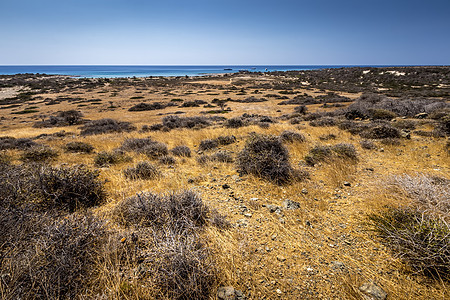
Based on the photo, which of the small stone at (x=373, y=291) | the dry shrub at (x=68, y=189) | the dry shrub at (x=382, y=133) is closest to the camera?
the small stone at (x=373, y=291)

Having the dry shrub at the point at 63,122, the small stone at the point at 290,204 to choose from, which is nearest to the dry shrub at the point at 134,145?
the small stone at the point at 290,204

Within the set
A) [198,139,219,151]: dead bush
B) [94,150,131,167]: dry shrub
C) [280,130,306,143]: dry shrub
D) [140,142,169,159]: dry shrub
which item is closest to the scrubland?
[94,150,131,167]: dry shrub

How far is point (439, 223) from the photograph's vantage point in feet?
8.98

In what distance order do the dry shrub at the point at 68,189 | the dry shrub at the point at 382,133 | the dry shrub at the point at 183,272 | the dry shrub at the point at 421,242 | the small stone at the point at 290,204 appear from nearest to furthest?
the dry shrub at the point at 183,272, the dry shrub at the point at 421,242, the dry shrub at the point at 68,189, the small stone at the point at 290,204, the dry shrub at the point at 382,133

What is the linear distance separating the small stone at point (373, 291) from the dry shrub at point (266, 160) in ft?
9.47

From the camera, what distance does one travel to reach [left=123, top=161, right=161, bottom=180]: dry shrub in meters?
5.61

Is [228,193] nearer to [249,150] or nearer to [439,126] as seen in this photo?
[249,150]

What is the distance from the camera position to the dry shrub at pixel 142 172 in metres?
5.61

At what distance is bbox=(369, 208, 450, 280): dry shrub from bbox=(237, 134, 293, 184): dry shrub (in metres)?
2.38

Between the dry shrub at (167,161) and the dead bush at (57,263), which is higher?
the dead bush at (57,263)

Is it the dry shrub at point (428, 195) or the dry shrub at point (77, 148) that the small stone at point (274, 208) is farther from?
the dry shrub at point (77, 148)

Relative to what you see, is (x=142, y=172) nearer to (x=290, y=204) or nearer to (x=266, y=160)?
(x=266, y=160)

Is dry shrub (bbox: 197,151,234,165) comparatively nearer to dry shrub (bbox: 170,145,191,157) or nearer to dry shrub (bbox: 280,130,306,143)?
dry shrub (bbox: 170,145,191,157)

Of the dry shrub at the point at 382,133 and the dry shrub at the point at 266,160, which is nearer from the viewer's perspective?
the dry shrub at the point at 266,160
